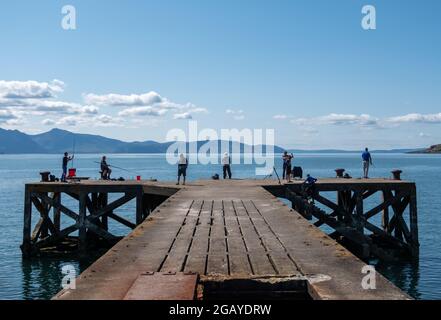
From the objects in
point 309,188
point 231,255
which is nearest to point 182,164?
point 309,188

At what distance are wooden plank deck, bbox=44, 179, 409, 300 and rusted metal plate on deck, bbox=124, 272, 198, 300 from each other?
13 centimetres

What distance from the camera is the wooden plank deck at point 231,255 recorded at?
5.38 metres

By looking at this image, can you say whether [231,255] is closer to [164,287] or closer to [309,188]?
[164,287]

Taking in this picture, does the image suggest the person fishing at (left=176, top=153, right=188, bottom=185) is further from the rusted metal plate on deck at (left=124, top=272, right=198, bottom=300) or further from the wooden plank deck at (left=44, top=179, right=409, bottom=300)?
the rusted metal plate on deck at (left=124, top=272, right=198, bottom=300)

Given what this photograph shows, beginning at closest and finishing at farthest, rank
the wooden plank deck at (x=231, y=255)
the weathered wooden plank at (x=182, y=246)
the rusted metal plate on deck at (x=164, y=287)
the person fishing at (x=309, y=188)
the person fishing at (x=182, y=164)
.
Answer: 1. the rusted metal plate on deck at (x=164, y=287)
2. the wooden plank deck at (x=231, y=255)
3. the weathered wooden plank at (x=182, y=246)
4. the person fishing at (x=309, y=188)
5. the person fishing at (x=182, y=164)

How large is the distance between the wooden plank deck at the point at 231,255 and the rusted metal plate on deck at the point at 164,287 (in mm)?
132

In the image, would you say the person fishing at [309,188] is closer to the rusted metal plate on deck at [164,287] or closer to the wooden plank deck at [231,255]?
the wooden plank deck at [231,255]

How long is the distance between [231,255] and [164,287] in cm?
195

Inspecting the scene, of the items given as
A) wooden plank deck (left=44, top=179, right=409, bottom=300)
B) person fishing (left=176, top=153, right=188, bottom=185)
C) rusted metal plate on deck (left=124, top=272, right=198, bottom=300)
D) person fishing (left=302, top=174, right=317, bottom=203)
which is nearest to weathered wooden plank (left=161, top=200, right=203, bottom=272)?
wooden plank deck (left=44, top=179, right=409, bottom=300)

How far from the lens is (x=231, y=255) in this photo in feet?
23.3

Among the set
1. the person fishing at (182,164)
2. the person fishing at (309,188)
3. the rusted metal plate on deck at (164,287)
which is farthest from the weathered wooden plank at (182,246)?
the person fishing at (182,164)

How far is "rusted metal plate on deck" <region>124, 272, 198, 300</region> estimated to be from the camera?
4945 millimetres
